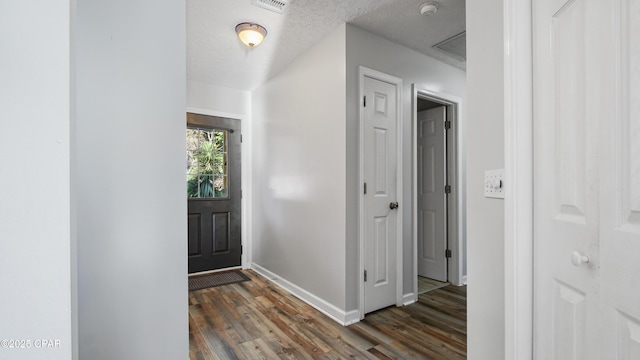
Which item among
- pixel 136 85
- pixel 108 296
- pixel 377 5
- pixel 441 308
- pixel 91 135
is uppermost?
pixel 377 5

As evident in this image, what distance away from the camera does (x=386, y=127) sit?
8.46ft

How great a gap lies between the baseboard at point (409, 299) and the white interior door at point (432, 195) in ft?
2.60

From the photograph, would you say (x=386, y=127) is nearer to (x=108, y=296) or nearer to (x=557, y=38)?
(x=557, y=38)

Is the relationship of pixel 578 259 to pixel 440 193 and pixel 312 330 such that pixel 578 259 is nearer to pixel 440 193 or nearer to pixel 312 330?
pixel 312 330

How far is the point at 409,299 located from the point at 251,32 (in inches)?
111

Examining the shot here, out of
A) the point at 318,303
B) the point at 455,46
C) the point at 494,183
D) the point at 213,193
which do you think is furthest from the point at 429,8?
the point at 213,193

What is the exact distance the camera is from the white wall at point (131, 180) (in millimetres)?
748

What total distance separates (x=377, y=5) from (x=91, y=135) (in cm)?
208

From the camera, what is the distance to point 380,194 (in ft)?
8.29

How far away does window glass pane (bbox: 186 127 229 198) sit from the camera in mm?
3623

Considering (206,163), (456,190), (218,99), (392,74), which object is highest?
(218,99)

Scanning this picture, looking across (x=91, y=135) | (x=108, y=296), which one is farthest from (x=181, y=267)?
(x=91, y=135)

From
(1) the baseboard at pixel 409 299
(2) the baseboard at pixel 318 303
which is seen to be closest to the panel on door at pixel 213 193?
(2) the baseboard at pixel 318 303

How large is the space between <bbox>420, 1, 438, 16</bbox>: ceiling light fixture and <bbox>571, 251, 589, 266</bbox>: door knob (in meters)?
1.96
